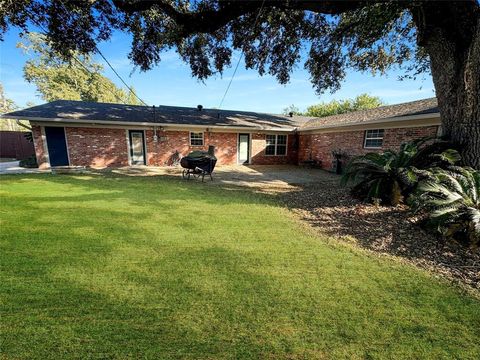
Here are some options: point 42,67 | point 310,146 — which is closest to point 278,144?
point 310,146

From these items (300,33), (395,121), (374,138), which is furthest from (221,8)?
(374,138)

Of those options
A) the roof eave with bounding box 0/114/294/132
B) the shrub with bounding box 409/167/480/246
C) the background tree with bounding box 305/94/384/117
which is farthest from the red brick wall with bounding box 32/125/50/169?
the background tree with bounding box 305/94/384/117

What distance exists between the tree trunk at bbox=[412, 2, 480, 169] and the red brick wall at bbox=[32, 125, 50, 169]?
1475 cm

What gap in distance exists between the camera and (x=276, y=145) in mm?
15516

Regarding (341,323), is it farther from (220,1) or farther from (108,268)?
(220,1)

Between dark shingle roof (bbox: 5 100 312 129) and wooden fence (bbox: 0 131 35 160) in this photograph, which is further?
wooden fence (bbox: 0 131 35 160)

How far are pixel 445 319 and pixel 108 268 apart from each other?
370 centimetres

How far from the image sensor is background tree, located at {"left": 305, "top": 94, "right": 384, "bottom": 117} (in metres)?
33.1

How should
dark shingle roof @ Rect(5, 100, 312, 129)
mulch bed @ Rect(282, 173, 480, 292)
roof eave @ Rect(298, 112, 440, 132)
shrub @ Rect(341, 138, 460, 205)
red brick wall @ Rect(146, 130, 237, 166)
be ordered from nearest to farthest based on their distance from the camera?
mulch bed @ Rect(282, 173, 480, 292)
shrub @ Rect(341, 138, 460, 205)
roof eave @ Rect(298, 112, 440, 132)
dark shingle roof @ Rect(5, 100, 312, 129)
red brick wall @ Rect(146, 130, 237, 166)

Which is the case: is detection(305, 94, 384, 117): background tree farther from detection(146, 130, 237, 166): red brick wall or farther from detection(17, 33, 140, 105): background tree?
detection(17, 33, 140, 105): background tree

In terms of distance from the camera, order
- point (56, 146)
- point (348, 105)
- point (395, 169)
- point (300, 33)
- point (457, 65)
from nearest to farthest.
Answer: point (457, 65), point (395, 169), point (300, 33), point (56, 146), point (348, 105)

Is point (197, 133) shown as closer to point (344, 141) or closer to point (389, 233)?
point (344, 141)

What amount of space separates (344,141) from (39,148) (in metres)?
15.1

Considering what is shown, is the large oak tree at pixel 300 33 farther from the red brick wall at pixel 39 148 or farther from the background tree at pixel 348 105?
the background tree at pixel 348 105
